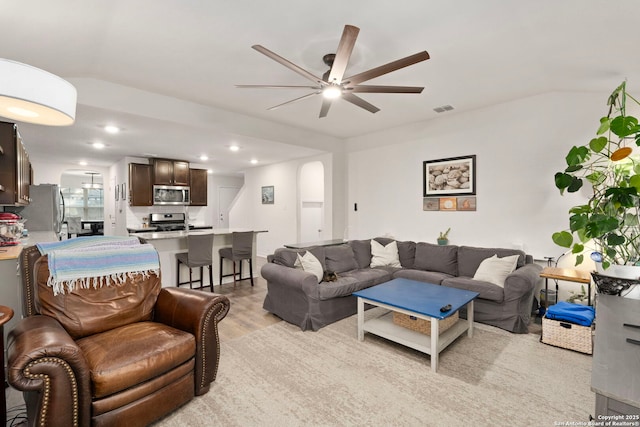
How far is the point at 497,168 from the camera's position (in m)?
4.16

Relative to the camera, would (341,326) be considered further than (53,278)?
Yes

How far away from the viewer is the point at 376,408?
2.01 metres

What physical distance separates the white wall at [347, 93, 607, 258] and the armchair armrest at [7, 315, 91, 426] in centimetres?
449

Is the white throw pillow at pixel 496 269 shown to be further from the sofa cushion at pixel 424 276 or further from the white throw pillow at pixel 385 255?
the white throw pillow at pixel 385 255

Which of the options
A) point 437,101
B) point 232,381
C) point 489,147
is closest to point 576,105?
point 489,147

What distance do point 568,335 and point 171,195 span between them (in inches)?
282

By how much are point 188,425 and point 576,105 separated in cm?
486

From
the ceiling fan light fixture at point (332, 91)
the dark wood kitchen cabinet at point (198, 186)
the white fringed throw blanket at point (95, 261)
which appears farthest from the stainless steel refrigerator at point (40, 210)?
the ceiling fan light fixture at point (332, 91)

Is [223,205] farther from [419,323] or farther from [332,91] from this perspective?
[419,323]

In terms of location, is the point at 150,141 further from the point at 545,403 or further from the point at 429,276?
the point at 545,403

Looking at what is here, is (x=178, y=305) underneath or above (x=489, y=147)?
underneath

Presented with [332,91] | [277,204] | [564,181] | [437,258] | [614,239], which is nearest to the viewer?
[614,239]

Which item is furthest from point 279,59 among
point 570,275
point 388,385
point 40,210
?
point 40,210

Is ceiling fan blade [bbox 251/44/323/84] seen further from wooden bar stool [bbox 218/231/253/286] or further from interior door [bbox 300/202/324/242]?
interior door [bbox 300/202/324/242]
